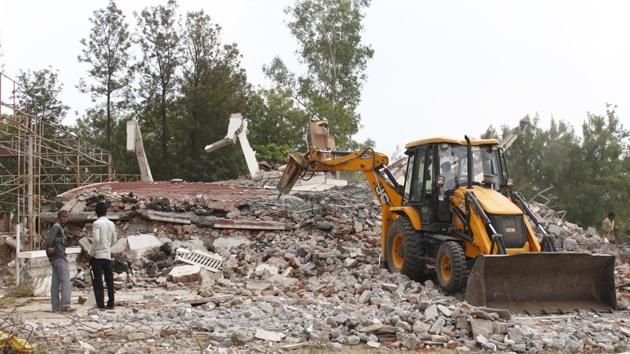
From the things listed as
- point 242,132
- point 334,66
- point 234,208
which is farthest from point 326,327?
point 334,66

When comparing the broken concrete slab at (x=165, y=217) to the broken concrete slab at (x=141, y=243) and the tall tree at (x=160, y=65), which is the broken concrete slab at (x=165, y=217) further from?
A: the tall tree at (x=160, y=65)

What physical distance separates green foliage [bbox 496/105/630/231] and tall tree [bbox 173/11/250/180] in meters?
20.5

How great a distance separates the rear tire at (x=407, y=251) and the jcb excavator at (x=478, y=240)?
2 cm

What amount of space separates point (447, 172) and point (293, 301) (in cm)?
345

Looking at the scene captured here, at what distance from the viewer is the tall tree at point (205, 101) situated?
3862 centimetres

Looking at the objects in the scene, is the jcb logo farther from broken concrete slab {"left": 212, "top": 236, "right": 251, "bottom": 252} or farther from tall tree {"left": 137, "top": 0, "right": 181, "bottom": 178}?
tall tree {"left": 137, "top": 0, "right": 181, "bottom": 178}

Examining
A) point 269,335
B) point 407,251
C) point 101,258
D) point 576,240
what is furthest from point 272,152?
point 269,335

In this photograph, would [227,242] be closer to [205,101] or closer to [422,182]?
[422,182]


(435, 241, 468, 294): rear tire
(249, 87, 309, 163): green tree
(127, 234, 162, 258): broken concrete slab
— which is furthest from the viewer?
(249, 87, 309, 163): green tree

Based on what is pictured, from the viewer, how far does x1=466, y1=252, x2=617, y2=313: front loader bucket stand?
10.3 meters

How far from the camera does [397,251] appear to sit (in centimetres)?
1306

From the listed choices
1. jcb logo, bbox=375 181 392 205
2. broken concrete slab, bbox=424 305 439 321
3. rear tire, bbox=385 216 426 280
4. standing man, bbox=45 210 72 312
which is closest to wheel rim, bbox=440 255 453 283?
rear tire, bbox=385 216 426 280

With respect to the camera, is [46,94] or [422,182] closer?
[422,182]

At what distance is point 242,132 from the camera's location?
84.5ft
